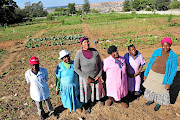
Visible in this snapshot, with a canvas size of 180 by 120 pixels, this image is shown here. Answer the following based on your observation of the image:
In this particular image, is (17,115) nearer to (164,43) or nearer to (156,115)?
(156,115)

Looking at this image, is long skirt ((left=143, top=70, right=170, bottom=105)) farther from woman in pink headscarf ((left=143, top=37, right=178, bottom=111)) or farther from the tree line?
the tree line

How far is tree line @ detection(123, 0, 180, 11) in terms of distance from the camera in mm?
49219

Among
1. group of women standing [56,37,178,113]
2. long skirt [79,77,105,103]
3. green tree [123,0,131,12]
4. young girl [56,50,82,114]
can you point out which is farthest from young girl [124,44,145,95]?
green tree [123,0,131,12]

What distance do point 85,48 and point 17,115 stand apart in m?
2.51

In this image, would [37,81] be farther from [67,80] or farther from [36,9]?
[36,9]

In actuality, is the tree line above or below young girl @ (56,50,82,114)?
above

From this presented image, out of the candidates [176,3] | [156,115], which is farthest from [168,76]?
[176,3]

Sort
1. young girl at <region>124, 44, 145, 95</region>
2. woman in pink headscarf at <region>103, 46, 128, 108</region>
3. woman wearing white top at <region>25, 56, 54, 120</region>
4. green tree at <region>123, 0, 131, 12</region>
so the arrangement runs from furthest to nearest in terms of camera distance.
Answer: green tree at <region>123, 0, 131, 12</region>, young girl at <region>124, 44, 145, 95</region>, woman in pink headscarf at <region>103, 46, 128, 108</region>, woman wearing white top at <region>25, 56, 54, 120</region>

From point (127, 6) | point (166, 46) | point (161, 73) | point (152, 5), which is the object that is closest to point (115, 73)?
point (161, 73)

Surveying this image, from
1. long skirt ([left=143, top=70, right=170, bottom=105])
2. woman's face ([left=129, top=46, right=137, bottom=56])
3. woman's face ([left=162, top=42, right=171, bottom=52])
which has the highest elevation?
woman's face ([left=162, top=42, right=171, bottom=52])

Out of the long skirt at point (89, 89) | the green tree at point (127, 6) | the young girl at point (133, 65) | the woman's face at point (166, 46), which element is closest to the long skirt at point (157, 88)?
the young girl at point (133, 65)

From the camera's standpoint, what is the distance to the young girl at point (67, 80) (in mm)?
2607

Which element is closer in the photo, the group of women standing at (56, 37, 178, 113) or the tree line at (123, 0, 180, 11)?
the group of women standing at (56, 37, 178, 113)

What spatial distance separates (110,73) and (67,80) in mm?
943
